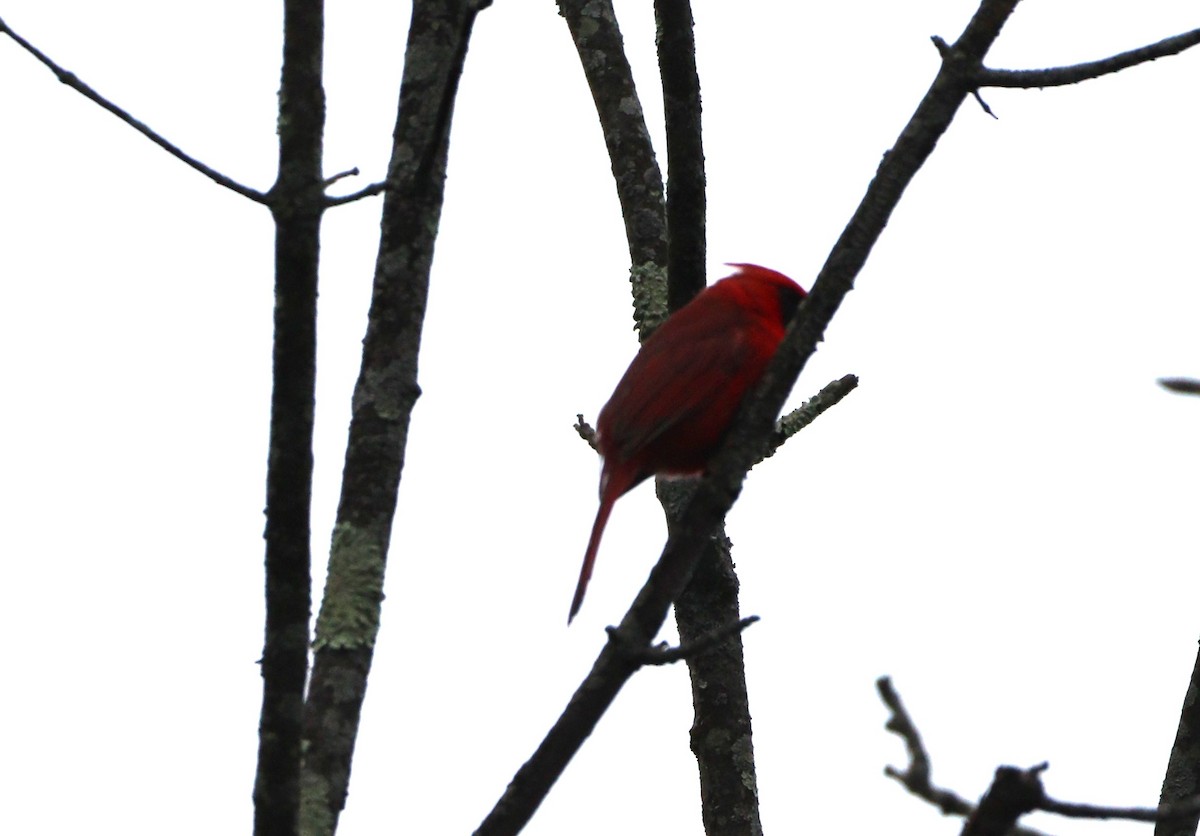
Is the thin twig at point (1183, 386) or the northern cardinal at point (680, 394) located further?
the northern cardinal at point (680, 394)

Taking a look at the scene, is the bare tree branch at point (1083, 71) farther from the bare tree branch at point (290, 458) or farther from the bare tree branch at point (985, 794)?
the bare tree branch at point (985, 794)

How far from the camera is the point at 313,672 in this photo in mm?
3203

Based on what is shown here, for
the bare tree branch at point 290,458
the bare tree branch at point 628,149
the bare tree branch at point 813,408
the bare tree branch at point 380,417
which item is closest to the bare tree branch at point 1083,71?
the bare tree branch at point 380,417

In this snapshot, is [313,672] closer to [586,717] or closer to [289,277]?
[586,717]

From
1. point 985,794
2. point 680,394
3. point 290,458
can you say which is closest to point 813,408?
point 680,394

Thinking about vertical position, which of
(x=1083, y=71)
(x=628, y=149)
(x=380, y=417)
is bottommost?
(x=380, y=417)

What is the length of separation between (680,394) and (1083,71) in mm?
1786

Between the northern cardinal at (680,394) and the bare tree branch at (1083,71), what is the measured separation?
1.51 meters

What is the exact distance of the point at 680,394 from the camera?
4.65 meters

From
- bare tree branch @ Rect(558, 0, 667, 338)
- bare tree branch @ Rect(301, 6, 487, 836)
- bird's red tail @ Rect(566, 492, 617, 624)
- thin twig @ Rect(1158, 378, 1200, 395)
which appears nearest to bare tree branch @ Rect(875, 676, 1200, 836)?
thin twig @ Rect(1158, 378, 1200, 395)

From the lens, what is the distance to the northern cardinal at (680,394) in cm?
466

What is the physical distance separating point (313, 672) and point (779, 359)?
106cm

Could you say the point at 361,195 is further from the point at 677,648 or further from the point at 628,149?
the point at 628,149

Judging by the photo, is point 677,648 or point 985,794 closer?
point 985,794
